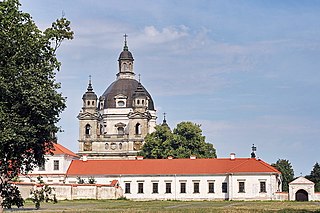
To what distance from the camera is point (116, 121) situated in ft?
349

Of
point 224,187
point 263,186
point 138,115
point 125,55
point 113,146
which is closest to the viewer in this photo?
point 263,186

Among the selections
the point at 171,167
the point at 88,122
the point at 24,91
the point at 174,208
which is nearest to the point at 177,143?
the point at 171,167

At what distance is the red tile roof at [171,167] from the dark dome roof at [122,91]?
1290 inches

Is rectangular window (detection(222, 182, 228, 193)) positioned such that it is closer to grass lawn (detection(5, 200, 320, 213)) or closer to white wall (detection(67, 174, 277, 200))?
white wall (detection(67, 174, 277, 200))

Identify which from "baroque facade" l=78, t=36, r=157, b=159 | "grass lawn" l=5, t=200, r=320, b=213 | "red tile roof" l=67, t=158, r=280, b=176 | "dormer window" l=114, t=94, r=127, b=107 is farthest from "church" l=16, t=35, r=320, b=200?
"dormer window" l=114, t=94, r=127, b=107

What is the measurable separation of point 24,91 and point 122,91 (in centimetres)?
8624

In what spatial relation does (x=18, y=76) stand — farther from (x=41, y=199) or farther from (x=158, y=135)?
(x=158, y=135)

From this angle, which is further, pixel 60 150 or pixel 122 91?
pixel 122 91

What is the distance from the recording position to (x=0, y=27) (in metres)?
22.8

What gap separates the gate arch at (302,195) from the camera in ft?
213

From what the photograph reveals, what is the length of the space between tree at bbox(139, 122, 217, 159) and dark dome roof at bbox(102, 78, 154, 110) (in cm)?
2017

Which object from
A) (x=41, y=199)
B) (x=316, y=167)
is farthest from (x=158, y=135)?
(x=41, y=199)

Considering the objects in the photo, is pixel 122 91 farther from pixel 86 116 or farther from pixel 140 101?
pixel 86 116

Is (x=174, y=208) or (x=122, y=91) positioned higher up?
(x=122, y=91)
